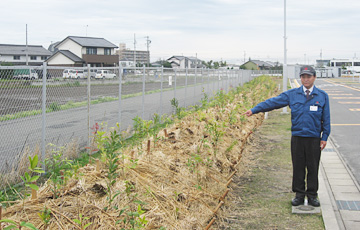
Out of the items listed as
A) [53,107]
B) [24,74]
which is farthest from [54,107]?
[24,74]

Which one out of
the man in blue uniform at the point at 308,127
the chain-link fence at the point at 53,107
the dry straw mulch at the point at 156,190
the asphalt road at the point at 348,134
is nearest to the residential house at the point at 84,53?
the asphalt road at the point at 348,134

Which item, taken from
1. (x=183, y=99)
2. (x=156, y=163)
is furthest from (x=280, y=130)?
(x=156, y=163)

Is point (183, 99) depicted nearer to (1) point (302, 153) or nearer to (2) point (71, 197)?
(1) point (302, 153)

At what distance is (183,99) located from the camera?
59.3ft

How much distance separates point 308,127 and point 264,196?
138 centimetres

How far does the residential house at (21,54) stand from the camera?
193 ft

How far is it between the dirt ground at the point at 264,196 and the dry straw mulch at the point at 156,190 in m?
0.24

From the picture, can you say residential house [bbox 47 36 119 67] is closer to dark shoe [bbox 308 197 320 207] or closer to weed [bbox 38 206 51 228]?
dark shoe [bbox 308 197 320 207]

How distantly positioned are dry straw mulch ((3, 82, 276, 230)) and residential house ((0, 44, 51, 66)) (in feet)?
185

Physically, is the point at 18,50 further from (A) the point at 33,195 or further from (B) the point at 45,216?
(B) the point at 45,216

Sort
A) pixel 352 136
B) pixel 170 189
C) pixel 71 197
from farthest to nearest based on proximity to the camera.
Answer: pixel 352 136
pixel 170 189
pixel 71 197

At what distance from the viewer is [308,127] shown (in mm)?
5488

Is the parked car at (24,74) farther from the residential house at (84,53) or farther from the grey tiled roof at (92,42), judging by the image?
the grey tiled roof at (92,42)

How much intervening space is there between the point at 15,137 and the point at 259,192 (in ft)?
12.8
